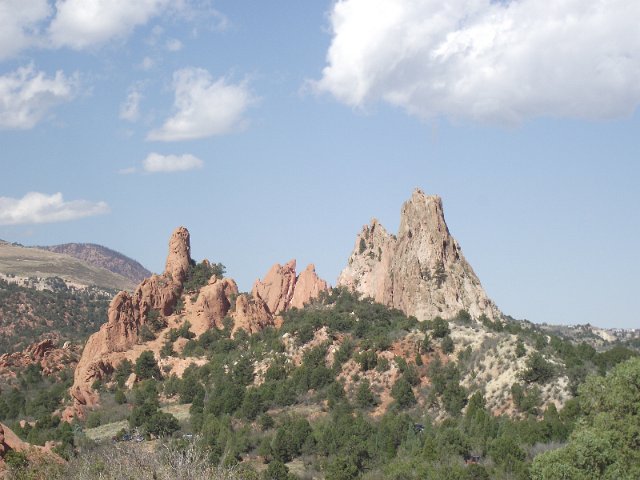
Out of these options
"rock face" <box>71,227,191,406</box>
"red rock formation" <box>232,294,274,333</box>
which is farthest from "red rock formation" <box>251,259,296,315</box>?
"rock face" <box>71,227,191,406</box>

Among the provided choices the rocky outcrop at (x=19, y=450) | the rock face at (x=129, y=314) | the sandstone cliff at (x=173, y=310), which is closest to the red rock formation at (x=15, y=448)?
the rocky outcrop at (x=19, y=450)

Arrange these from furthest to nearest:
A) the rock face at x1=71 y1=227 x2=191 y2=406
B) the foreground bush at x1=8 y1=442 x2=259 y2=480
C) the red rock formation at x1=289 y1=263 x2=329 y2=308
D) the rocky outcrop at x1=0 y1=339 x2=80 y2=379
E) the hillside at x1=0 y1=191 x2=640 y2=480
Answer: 1. the red rock formation at x1=289 y1=263 x2=329 y2=308
2. the rocky outcrop at x1=0 y1=339 x2=80 y2=379
3. the rock face at x1=71 y1=227 x2=191 y2=406
4. the hillside at x1=0 y1=191 x2=640 y2=480
5. the foreground bush at x1=8 y1=442 x2=259 y2=480

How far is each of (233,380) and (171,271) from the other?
1963 cm

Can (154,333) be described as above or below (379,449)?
above

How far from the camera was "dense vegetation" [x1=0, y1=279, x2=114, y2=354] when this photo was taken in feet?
400

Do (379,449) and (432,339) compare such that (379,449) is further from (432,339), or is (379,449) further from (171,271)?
(171,271)

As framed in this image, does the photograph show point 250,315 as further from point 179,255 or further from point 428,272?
point 428,272

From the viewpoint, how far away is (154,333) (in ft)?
285

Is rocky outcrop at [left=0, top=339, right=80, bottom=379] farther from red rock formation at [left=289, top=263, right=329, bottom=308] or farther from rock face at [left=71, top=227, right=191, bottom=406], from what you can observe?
red rock formation at [left=289, top=263, right=329, bottom=308]

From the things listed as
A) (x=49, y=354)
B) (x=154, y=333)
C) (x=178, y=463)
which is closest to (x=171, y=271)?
(x=154, y=333)

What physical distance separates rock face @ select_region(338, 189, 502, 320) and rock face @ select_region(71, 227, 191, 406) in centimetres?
2033

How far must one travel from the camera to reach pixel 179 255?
9412 centimetres

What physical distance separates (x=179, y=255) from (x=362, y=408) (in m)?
31.7

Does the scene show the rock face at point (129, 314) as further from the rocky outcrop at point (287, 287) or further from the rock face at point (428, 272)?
the rock face at point (428, 272)
